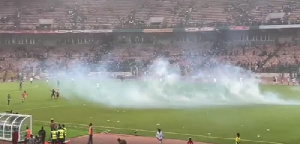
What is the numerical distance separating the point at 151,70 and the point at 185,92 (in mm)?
25203

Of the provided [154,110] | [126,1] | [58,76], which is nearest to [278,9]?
[126,1]

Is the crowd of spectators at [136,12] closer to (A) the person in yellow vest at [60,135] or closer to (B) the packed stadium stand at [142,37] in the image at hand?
(B) the packed stadium stand at [142,37]

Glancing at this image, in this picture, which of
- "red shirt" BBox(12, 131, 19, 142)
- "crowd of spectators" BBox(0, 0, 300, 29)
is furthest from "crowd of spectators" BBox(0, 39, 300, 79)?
"red shirt" BBox(12, 131, 19, 142)

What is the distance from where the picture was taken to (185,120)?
3139 centimetres

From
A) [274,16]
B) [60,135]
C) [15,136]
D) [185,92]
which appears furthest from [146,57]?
[60,135]

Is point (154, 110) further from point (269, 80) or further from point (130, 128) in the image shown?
point (269, 80)

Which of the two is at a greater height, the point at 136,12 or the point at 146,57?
the point at 136,12

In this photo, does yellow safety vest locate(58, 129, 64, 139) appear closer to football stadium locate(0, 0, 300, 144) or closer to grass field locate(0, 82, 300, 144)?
football stadium locate(0, 0, 300, 144)

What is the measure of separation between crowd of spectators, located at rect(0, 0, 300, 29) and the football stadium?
228 millimetres

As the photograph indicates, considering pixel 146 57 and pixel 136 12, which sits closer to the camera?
pixel 146 57

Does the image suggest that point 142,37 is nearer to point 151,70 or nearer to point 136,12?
point 136,12

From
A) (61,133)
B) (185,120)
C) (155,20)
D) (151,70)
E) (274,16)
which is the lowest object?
(61,133)

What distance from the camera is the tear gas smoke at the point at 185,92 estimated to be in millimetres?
41875

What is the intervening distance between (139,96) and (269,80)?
26.2 metres
